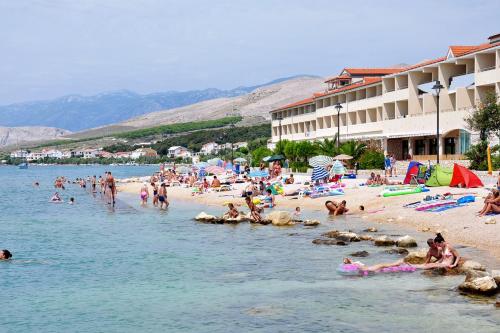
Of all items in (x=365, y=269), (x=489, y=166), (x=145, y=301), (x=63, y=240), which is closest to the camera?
(x=145, y=301)

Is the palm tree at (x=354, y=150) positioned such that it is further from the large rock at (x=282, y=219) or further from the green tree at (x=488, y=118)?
the large rock at (x=282, y=219)

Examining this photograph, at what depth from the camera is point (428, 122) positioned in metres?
50.4

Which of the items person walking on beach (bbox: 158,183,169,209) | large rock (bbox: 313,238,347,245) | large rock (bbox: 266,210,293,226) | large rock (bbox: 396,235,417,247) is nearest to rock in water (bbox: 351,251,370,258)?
large rock (bbox: 396,235,417,247)

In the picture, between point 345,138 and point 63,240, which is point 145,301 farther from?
point 345,138

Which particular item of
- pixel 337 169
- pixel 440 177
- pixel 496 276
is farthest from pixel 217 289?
pixel 337 169

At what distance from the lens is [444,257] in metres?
16.1

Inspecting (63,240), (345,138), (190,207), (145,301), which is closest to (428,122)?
(345,138)

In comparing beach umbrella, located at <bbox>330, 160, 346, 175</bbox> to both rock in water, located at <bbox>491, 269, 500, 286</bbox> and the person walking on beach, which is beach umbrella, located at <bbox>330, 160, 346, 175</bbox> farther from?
rock in water, located at <bbox>491, 269, 500, 286</bbox>

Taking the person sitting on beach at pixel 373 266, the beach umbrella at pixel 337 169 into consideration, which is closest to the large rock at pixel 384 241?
the person sitting on beach at pixel 373 266

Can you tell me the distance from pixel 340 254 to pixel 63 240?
11.9 metres

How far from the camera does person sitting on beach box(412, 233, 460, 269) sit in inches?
628

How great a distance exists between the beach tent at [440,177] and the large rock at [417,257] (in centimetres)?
1450

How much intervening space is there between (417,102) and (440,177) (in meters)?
24.2

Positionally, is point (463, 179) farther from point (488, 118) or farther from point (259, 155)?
point (259, 155)
